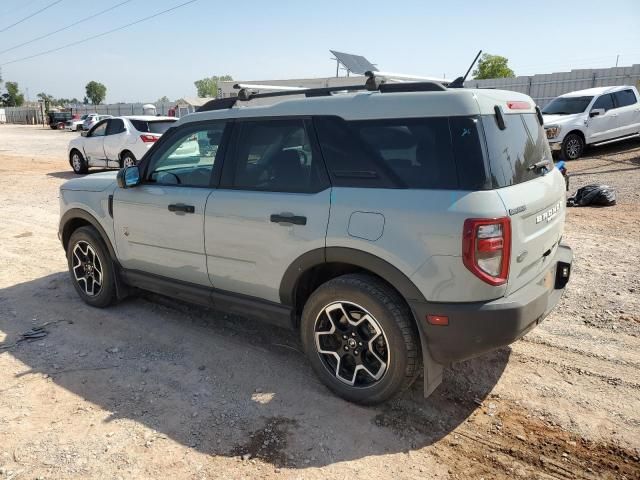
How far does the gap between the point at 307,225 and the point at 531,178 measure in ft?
4.65

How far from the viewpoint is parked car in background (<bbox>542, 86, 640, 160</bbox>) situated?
13.4 meters

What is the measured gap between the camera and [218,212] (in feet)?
12.1

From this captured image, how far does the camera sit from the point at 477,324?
8.99ft

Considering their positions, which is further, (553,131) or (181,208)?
(553,131)

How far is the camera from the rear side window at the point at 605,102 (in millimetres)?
13648

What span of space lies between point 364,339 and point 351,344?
0.34 feet

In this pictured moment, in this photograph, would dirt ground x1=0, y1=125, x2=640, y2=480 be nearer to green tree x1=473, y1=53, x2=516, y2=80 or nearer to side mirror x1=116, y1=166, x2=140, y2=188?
side mirror x1=116, y1=166, x2=140, y2=188

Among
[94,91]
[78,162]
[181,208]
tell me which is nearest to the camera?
[181,208]

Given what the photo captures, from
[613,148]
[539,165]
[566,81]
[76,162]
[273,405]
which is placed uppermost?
[566,81]

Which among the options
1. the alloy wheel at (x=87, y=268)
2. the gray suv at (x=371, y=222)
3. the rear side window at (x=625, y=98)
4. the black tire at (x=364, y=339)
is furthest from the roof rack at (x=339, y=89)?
the rear side window at (x=625, y=98)

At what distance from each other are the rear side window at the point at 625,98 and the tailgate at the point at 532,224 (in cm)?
1293

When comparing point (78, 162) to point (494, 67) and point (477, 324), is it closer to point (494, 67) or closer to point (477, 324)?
point (477, 324)

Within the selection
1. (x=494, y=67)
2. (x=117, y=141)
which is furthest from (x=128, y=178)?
(x=494, y=67)

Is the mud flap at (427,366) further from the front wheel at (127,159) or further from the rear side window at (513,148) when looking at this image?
the front wheel at (127,159)
